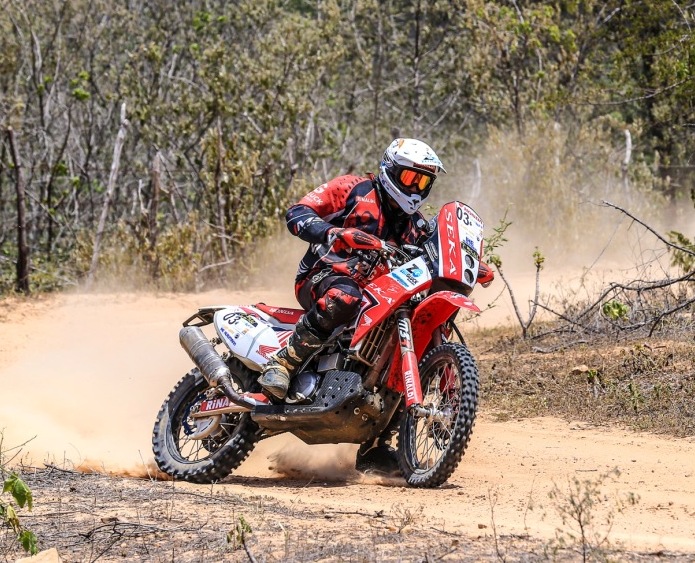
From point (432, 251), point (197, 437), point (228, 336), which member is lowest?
point (197, 437)

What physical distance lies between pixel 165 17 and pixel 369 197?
1565 centimetres

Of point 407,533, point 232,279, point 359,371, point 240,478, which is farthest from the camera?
point 232,279

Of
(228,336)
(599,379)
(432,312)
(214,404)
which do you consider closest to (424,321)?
(432,312)

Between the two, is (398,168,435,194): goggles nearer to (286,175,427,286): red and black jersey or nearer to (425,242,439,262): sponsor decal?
(286,175,427,286): red and black jersey

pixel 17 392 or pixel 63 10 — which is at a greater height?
pixel 63 10

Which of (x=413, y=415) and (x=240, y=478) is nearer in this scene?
(x=413, y=415)

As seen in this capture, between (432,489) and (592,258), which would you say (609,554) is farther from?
(592,258)

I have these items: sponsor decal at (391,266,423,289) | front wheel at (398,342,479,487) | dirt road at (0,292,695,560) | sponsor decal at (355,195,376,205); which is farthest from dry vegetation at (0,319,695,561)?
sponsor decal at (355,195,376,205)

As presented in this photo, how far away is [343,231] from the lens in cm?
618

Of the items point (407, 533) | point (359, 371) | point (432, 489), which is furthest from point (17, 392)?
point (407, 533)

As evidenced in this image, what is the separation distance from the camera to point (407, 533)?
462 centimetres

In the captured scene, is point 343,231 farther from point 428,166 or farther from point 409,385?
point 409,385

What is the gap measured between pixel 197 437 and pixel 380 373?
4.47 feet

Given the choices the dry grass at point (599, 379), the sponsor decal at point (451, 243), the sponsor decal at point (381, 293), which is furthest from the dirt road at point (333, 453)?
the sponsor decal at point (451, 243)
